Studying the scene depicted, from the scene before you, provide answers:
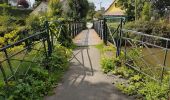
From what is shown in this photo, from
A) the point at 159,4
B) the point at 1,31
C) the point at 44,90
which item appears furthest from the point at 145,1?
the point at 44,90

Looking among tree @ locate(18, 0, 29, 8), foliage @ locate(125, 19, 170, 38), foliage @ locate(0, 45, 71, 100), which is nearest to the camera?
foliage @ locate(0, 45, 71, 100)

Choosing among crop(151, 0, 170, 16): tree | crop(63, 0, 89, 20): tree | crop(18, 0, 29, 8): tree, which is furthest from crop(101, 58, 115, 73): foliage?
crop(18, 0, 29, 8): tree

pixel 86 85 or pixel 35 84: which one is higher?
pixel 35 84

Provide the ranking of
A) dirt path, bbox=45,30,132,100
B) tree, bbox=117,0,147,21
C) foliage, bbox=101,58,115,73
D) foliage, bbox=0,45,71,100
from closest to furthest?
foliage, bbox=0,45,71,100, dirt path, bbox=45,30,132,100, foliage, bbox=101,58,115,73, tree, bbox=117,0,147,21

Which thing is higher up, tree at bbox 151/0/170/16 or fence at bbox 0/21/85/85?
tree at bbox 151/0/170/16

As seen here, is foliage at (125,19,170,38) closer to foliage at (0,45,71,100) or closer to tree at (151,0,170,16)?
tree at (151,0,170,16)

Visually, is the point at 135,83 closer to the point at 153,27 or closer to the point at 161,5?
the point at 153,27

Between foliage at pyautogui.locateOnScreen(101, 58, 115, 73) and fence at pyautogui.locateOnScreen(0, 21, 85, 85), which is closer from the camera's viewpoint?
fence at pyautogui.locateOnScreen(0, 21, 85, 85)

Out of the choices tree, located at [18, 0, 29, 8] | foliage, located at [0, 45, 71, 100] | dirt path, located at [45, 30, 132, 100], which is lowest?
dirt path, located at [45, 30, 132, 100]

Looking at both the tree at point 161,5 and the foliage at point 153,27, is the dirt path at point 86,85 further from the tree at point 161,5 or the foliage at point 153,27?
the tree at point 161,5

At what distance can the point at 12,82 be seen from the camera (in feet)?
16.7

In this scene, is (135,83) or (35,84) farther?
(135,83)

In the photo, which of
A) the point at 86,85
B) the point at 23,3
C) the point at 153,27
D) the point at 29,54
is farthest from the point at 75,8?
the point at 86,85

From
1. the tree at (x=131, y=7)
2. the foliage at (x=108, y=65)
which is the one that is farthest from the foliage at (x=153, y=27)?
the foliage at (x=108, y=65)
